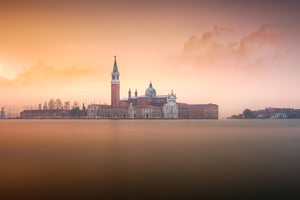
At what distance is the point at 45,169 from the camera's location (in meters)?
15.1

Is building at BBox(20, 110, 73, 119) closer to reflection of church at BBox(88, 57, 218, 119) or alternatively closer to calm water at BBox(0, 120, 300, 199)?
reflection of church at BBox(88, 57, 218, 119)

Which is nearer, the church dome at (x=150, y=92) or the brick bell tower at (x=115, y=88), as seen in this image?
the brick bell tower at (x=115, y=88)

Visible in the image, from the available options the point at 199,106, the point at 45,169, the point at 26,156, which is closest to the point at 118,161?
the point at 45,169

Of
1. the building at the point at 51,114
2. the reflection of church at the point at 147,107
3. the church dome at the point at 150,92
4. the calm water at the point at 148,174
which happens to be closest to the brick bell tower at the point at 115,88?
the reflection of church at the point at 147,107

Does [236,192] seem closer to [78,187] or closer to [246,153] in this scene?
[78,187]

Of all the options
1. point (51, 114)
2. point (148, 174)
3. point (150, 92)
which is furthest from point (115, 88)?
point (148, 174)

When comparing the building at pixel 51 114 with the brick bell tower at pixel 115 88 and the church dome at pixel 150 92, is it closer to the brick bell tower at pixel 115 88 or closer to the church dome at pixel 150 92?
the brick bell tower at pixel 115 88

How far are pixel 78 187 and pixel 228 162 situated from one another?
26.4 ft

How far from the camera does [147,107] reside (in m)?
114

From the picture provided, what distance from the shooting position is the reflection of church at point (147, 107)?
114 metres

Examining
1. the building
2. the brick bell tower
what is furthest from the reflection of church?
the building

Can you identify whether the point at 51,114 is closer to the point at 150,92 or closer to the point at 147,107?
the point at 150,92

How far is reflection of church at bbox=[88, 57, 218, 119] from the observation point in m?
114

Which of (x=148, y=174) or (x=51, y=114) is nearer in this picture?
(x=148, y=174)
